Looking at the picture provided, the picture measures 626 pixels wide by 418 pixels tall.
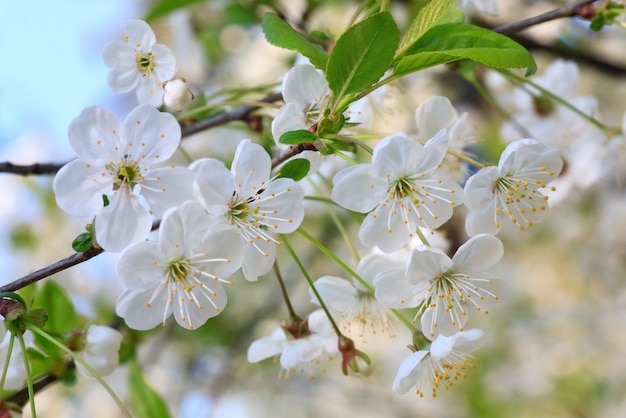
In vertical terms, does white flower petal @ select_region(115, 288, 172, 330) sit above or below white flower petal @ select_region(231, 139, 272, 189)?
below

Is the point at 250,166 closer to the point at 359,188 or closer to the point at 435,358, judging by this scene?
the point at 359,188

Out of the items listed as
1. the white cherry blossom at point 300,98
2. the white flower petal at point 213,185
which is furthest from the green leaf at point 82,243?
the white cherry blossom at point 300,98

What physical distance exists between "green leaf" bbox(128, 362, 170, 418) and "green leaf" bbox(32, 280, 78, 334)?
0.15 meters

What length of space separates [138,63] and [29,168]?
0.70 feet

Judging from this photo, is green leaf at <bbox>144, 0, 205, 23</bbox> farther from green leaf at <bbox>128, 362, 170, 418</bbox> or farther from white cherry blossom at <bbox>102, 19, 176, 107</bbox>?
green leaf at <bbox>128, 362, 170, 418</bbox>

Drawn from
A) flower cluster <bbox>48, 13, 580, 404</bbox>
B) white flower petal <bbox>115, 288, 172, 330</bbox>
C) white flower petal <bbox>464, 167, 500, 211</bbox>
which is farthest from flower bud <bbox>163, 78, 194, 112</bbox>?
white flower petal <bbox>464, 167, 500, 211</bbox>

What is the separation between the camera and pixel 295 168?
2.17 feet

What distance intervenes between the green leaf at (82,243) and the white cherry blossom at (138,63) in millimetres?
224

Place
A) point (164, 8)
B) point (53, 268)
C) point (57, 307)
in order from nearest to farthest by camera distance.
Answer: point (53, 268) < point (57, 307) < point (164, 8)

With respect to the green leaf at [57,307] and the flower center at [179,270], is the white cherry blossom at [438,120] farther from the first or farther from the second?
the green leaf at [57,307]

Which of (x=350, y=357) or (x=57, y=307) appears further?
(x=57, y=307)

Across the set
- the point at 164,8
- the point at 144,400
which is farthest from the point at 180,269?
the point at 164,8

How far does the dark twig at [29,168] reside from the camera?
808 mm

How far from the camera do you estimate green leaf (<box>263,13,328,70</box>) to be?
677 millimetres
